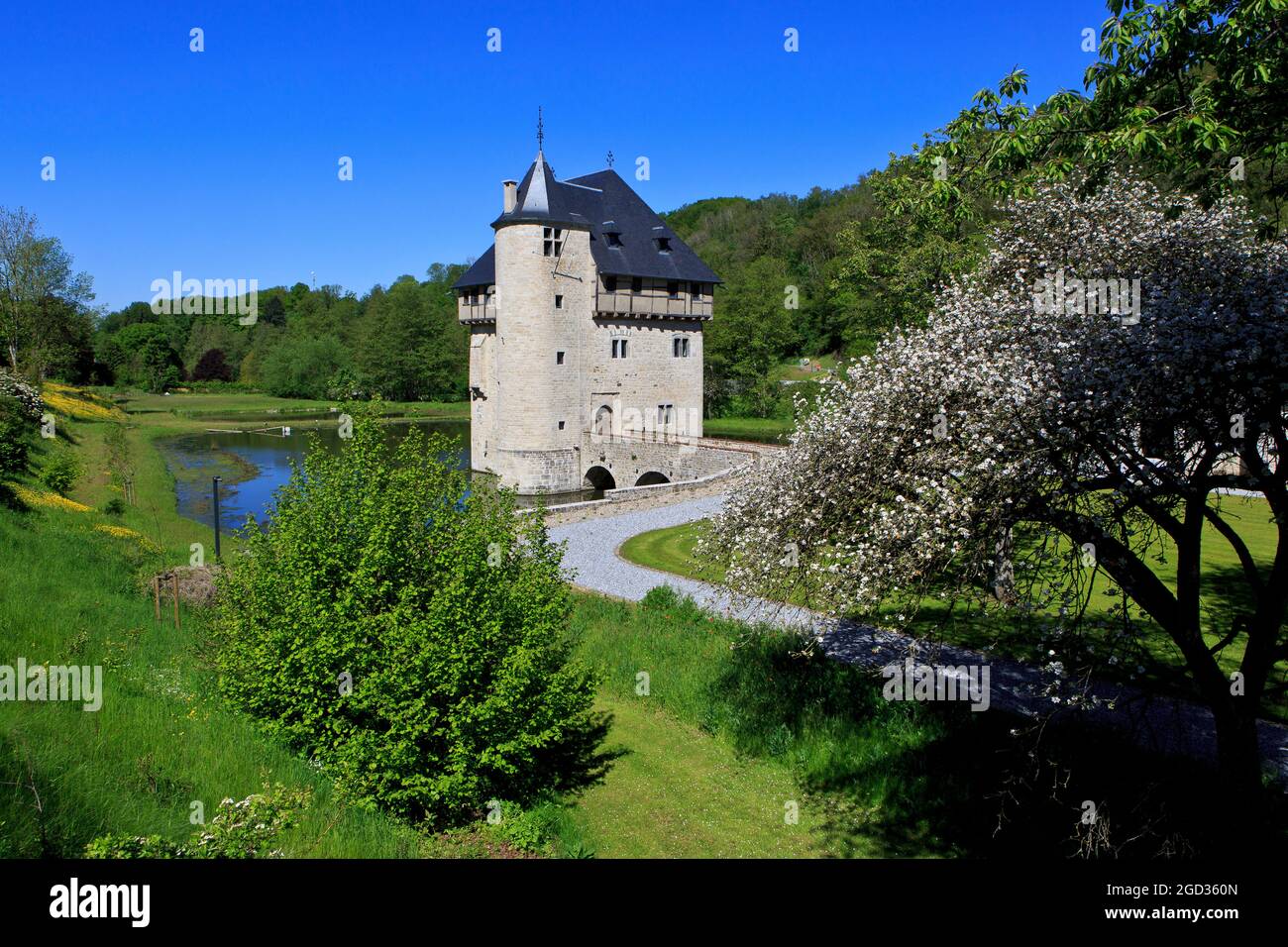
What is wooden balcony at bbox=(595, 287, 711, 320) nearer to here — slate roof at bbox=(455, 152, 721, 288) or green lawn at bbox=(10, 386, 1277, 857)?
slate roof at bbox=(455, 152, 721, 288)

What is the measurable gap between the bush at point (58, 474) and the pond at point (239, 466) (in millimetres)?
5079

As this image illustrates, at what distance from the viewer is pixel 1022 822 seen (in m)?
10.0

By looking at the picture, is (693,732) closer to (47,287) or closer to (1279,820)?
(1279,820)

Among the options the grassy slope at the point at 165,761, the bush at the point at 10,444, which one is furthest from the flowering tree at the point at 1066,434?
the bush at the point at 10,444

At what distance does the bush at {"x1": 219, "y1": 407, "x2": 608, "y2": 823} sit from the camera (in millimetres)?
9156

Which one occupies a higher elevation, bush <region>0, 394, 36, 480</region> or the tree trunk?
bush <region>0, 394, 36, 480</region>

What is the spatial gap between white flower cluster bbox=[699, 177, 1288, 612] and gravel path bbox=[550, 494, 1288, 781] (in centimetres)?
144

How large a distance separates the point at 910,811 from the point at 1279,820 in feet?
12.3

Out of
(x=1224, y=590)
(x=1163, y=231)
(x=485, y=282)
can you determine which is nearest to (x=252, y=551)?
(x=1163, y=231)

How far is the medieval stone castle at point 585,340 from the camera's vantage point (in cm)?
3966

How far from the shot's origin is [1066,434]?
7.27 m

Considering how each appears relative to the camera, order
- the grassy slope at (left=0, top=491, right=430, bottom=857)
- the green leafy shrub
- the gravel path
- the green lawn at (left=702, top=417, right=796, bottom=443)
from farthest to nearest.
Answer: the green lawn at (left=702, top=417, right=796, bottom=443) → the gravel path → the grassy slope at (left=0, top=491, right=430, bottom=857) → the green leafy shrub

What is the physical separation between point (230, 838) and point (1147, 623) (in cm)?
1313

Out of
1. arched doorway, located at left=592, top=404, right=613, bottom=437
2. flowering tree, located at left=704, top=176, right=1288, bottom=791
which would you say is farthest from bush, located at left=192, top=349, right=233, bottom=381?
flowering tree, located at left=704, top=176, right=1288, bottom=791
